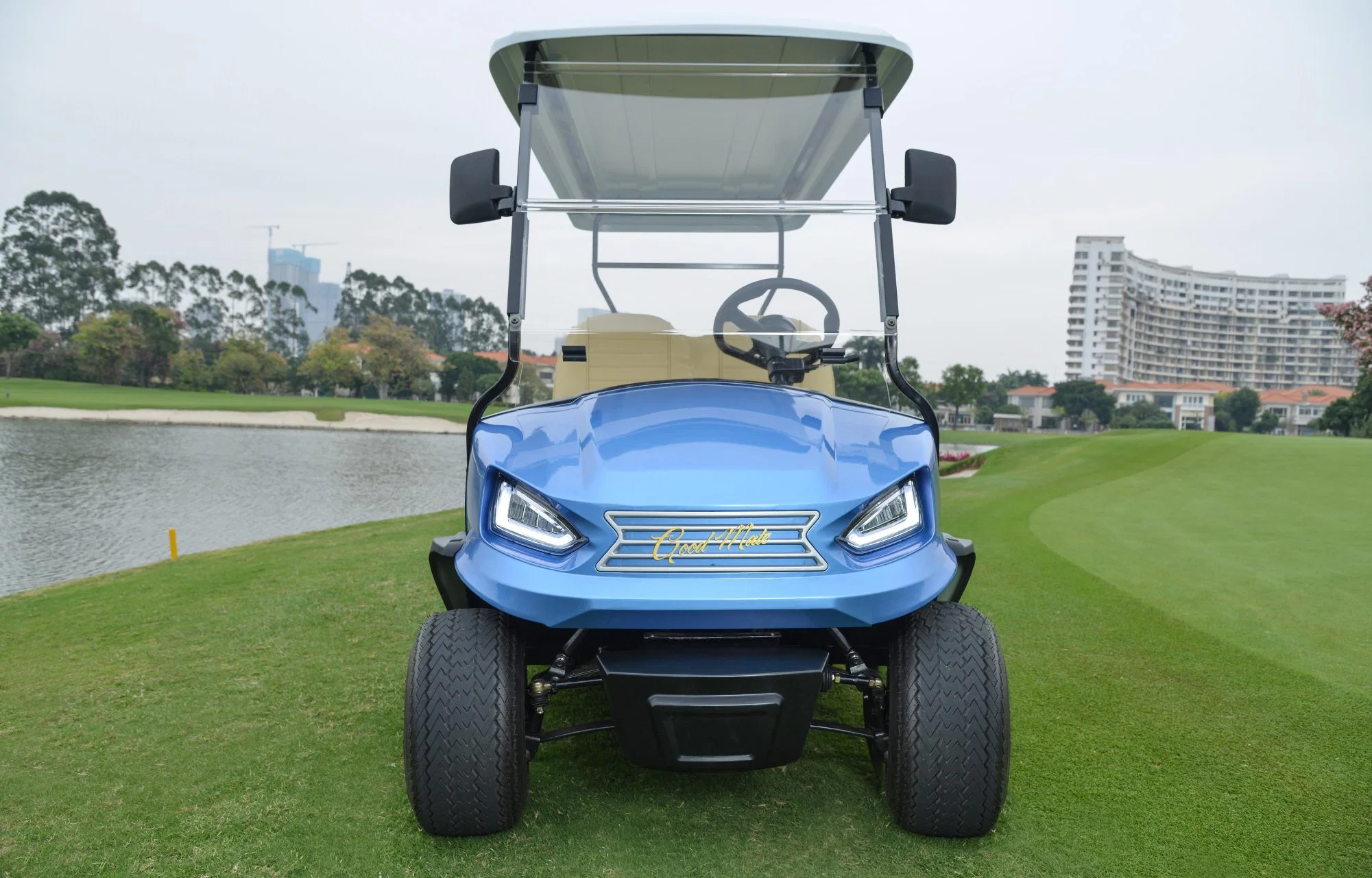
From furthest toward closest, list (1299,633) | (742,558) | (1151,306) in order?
(1151,306) → (1299,633) → (742,558)

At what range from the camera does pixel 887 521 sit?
7.06ft

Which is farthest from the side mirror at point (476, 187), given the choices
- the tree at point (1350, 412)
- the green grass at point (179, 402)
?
the tree at point (1350, 412)

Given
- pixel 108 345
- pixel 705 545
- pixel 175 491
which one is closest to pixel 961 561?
pixel 705 545

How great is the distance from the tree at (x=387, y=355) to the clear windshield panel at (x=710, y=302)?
134 feet

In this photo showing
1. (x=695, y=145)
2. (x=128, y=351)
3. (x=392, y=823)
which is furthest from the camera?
(x=128, y=351)

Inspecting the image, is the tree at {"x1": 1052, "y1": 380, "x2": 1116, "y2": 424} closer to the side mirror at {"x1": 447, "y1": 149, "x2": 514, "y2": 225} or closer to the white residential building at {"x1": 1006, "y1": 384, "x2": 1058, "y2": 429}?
the white residential building at {"x1": 1006, "y1": 384, "x2": 1058, "y2": 429}

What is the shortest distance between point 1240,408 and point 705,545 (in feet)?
319

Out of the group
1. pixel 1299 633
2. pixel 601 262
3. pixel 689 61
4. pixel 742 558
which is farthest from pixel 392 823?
pixel 1299 633

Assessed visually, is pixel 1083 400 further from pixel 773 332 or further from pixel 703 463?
pixel 703 463

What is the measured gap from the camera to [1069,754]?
9.54 ft

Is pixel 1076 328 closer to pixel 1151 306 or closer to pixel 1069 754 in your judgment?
pixel 1151 306

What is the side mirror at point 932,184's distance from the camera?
267 cm

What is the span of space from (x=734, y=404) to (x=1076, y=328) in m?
124

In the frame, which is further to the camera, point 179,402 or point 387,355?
point 387,355
